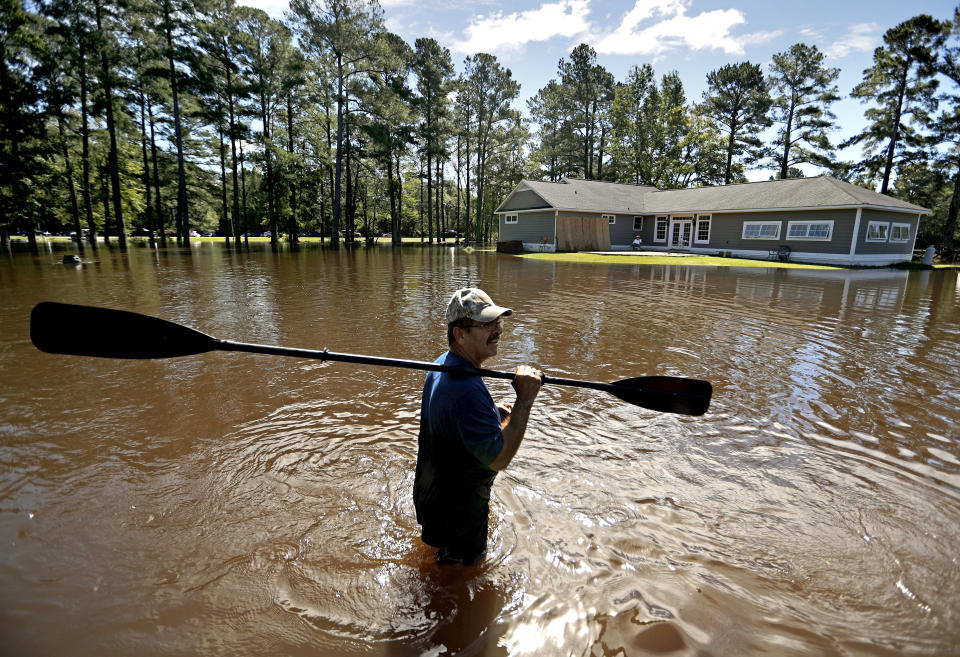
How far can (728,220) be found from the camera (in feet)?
103

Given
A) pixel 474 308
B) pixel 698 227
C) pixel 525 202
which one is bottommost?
pixel 474 308

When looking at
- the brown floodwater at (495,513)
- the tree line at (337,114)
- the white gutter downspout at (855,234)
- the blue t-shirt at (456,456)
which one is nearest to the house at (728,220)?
the white gutter downspout at (855,234)

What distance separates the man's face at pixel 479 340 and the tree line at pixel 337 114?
33158mm

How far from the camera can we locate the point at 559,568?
2.79 metres

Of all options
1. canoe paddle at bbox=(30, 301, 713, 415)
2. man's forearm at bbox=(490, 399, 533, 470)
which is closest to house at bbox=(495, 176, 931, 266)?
canoe paddle at bbox=(30, 301, 713, 415)

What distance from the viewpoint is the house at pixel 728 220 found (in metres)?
26.5

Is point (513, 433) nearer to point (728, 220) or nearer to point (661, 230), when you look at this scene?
point (728, 220)

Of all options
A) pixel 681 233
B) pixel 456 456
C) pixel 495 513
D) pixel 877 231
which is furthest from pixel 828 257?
pixel 456 456

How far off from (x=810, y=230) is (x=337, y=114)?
3294 cm

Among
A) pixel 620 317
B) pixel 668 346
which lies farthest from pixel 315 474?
pixel 620 317

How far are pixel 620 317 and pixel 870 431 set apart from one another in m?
5.69

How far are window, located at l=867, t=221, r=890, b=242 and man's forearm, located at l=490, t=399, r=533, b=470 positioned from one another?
33431mm

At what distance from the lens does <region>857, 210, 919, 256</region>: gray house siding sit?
85.4ft

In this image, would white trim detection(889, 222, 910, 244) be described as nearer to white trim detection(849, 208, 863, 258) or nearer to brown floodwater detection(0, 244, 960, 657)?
white trim detection(849, 208, 863, 258)
